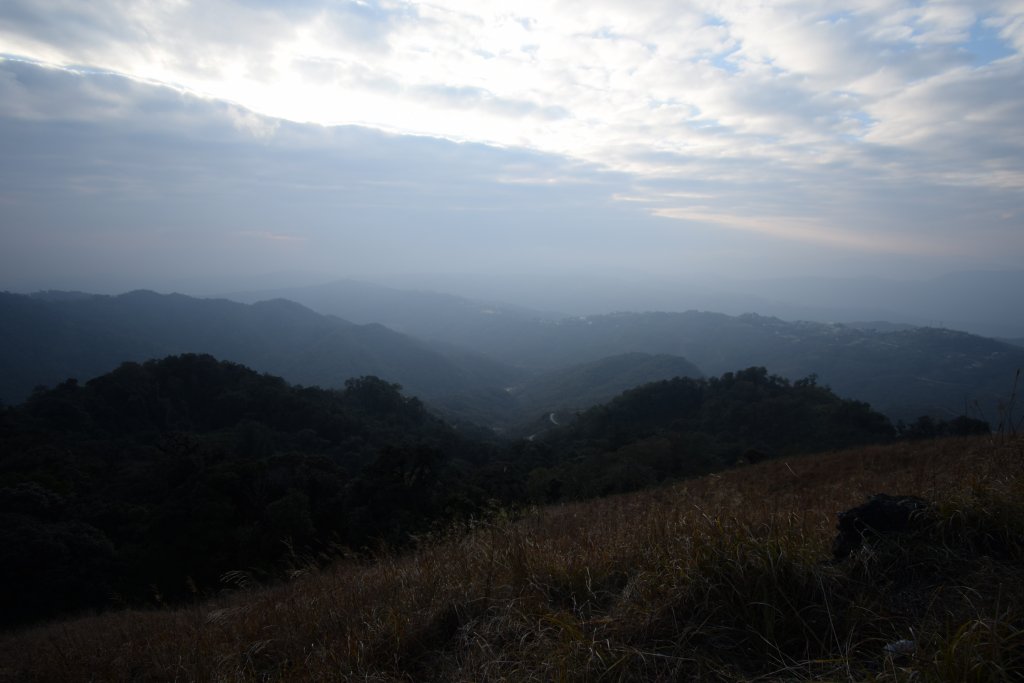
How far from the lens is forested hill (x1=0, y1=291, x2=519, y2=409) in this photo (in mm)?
69125

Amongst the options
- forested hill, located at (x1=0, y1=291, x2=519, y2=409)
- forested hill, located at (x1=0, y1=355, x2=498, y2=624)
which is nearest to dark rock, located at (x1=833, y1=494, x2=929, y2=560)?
forested hill, located at (x1=0, y1=355, x2=498, y2=624)

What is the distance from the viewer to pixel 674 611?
8.11 feet

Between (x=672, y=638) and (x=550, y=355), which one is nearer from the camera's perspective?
(x=672, y=638)

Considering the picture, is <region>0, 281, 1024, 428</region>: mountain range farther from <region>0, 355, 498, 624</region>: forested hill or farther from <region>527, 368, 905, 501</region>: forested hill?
<region>0, 355, 498, 624</region>: forested hill

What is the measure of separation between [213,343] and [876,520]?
106210 millimetres

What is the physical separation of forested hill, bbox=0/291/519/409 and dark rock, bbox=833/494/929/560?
253 feet

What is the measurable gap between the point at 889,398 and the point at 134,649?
7332cm

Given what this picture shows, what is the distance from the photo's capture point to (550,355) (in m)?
123

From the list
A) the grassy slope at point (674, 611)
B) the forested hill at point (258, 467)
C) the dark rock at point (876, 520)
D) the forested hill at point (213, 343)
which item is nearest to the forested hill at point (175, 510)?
the forested hill at point (258, 467)

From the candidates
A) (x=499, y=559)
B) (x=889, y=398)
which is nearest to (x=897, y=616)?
(x=499, y=559)

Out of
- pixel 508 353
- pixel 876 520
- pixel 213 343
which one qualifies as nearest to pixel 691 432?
Result: pixel 876 520

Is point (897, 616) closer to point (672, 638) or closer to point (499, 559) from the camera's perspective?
point (672, 638)

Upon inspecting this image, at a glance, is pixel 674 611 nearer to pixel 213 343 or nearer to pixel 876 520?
pixel 876 520

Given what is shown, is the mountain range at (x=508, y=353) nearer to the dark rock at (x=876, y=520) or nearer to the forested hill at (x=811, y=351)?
the forested hill at (x=811, y=351)
